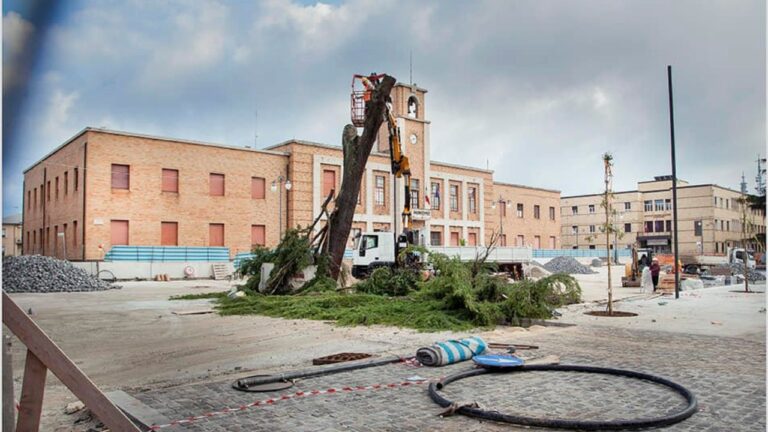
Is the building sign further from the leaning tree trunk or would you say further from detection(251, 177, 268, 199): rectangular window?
the leaning tree trunk

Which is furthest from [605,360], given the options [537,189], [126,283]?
[537,189]

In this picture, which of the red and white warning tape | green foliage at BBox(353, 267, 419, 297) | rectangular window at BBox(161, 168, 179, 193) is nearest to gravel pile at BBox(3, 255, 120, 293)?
rectangular window at BBox(161, 168, 179, 193)

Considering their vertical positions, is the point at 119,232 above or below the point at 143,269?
above

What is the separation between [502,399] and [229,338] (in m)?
5.77

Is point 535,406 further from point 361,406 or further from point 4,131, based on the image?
point 4,131

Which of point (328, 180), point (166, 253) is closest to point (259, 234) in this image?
point (328, 180)

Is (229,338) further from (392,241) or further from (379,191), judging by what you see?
(379,191)

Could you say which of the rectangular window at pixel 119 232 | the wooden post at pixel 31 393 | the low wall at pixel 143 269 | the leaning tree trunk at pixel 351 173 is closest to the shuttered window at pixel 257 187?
the low wall at pixel 143 269

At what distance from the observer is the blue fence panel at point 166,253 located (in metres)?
29.6

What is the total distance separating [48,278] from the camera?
22312 mm

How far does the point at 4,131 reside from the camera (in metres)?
1.40

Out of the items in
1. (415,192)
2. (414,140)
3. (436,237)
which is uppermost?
(414,140)

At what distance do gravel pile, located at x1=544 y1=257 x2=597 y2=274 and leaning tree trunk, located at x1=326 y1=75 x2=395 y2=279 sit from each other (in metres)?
25.6

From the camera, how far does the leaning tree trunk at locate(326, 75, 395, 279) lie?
1750cm
